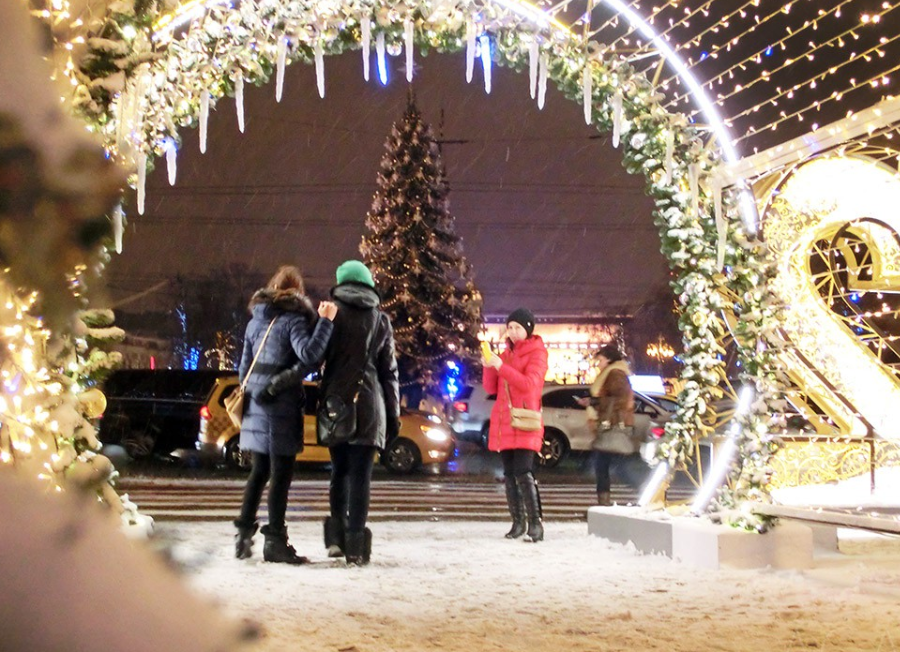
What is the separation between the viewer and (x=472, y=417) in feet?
73.5

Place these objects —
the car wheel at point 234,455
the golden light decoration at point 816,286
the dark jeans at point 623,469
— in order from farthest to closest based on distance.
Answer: the car wheel at point 234,455
the dark jeans at point 623,469
the golden light decoration at point 816,286

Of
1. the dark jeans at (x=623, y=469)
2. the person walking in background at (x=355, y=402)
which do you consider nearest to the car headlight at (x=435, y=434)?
the dark jeans at (x=623, y=469)

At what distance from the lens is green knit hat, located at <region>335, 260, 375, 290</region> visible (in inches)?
271

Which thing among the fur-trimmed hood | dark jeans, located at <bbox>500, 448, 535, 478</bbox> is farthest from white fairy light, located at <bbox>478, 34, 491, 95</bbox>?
dark jeans, located at <bbox>500, 448, 535, 478</bbox>

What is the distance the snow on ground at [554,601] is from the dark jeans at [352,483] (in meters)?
0.31

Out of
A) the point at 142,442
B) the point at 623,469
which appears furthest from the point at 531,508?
the point at 142,442

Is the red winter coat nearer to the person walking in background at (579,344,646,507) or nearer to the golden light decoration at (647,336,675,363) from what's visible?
the person walking in background at (579,344,646,507)

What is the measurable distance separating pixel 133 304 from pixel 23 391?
1.04 meters

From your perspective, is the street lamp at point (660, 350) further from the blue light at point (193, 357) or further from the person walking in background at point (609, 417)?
the person walking in background at point (609, 417)

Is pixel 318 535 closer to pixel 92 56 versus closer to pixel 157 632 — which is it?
pixel 92 56

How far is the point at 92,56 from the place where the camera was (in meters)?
3.96

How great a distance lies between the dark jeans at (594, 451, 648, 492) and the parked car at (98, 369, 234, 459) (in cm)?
729

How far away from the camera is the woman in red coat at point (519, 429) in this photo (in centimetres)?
805

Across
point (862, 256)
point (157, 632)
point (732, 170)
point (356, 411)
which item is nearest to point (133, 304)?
point (157, 632)
